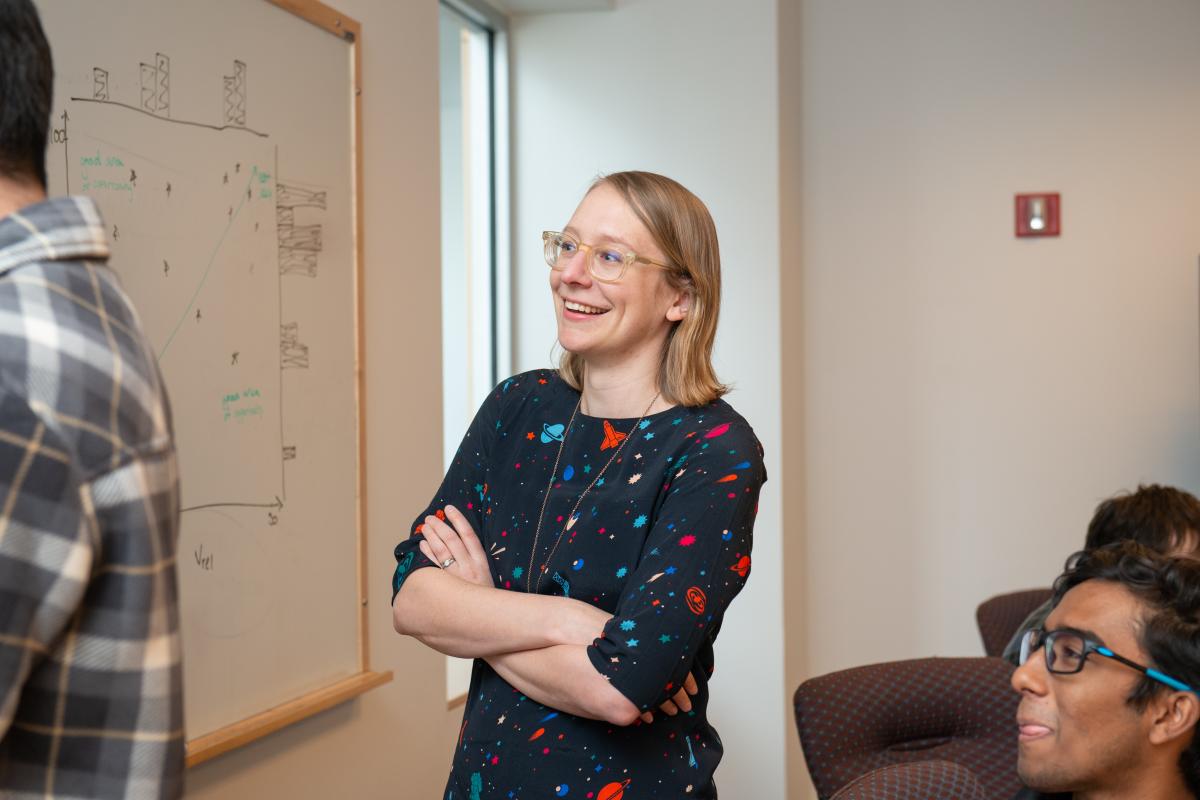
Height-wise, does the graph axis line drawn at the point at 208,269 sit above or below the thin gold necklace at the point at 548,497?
above

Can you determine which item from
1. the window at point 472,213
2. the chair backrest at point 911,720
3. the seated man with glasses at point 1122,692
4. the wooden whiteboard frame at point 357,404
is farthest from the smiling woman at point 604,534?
the window at point 472,213

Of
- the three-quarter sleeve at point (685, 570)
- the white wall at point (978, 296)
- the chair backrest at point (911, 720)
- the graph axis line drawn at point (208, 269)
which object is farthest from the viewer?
the white wall at point (978, 296)

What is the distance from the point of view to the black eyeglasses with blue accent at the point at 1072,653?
159cm

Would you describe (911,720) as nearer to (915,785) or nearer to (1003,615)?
(915,785)

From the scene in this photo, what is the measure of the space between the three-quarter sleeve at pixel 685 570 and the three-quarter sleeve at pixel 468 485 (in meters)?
0.31

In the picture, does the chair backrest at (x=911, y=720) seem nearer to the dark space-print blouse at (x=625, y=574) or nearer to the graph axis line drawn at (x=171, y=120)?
the dark space-print blouse at (x=625, y=574)

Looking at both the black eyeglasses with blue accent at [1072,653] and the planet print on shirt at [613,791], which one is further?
the black eyeglasses with blue accent at [1072,653]

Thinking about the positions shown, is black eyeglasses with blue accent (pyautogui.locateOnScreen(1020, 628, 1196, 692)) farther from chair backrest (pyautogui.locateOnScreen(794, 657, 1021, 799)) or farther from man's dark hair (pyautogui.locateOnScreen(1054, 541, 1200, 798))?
chair backrest (pyautogui.locateOnScreen(794, 657, 1021, 799))

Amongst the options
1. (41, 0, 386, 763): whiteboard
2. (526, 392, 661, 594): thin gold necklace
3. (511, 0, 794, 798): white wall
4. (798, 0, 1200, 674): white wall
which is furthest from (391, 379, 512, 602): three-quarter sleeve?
(798, 0, 1200, 674): white wall

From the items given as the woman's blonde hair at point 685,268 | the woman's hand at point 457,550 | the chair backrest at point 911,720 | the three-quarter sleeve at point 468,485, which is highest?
the woman's blonde hair at point 685,268

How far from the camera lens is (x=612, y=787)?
147 centimetres

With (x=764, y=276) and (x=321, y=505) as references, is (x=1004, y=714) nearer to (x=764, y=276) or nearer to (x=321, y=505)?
(x=321, y=505)

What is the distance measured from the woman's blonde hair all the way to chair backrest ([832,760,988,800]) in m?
0.58

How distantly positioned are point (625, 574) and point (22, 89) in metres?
0.92
